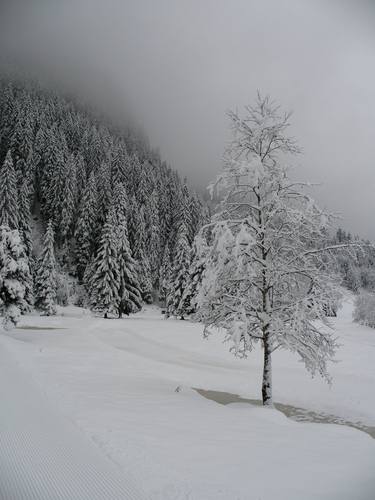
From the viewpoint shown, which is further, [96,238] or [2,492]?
[96,238]

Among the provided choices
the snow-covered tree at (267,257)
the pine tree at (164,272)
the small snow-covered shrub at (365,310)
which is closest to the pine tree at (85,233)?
the pine tree at (164,272)

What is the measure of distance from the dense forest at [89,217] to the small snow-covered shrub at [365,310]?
3010cm

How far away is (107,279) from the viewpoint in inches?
1876

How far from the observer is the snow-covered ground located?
18.4 ft

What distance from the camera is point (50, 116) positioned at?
105562 millimetres

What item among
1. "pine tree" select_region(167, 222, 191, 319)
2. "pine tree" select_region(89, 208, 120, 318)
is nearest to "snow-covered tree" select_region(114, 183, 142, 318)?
"pine tree" select_region(89, 208, 120, 318)

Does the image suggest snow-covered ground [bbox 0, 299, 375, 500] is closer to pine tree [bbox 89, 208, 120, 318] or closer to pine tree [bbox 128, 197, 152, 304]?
pine tree [bbox 89, 208, 120, 318]

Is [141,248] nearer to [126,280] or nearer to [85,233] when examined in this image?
[85,233]

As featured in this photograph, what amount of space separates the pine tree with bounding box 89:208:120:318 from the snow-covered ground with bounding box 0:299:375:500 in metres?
24.9

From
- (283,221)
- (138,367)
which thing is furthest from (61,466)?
(138,367)

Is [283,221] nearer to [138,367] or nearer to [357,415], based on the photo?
[357,415]

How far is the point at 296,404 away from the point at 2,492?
14959 millimetres

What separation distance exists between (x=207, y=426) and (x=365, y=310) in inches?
2107

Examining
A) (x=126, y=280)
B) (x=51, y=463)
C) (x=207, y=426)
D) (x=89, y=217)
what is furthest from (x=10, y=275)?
(x=89, y=217)
